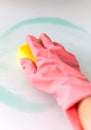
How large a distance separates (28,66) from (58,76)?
0.08m

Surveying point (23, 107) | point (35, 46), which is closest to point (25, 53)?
point (35, 46)

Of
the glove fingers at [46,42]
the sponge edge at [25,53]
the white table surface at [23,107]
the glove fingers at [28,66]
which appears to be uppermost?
the glove fingers at [46,42]

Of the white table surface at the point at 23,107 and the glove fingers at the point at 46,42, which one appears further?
the glove fingers at the point at 46,42

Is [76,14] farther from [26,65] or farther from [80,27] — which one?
[26,65]

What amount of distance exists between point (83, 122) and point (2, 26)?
38 centimetres

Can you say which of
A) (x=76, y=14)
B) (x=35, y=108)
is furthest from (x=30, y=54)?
(x=76, y=14)

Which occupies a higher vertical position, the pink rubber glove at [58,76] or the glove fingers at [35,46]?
the glove fingers at [35,46]

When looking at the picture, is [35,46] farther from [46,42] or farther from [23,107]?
[23,107]

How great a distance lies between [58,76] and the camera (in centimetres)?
49

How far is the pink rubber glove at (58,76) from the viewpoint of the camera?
0.44 metres

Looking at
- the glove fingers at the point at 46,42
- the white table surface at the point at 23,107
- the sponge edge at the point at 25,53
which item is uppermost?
the glove fingers at the point at 46,42

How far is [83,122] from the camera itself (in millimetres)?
423

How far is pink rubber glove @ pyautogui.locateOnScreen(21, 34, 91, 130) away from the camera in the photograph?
1.44ft

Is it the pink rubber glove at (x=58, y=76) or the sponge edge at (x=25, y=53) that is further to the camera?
the sponge edge at (x=25, y=53)
